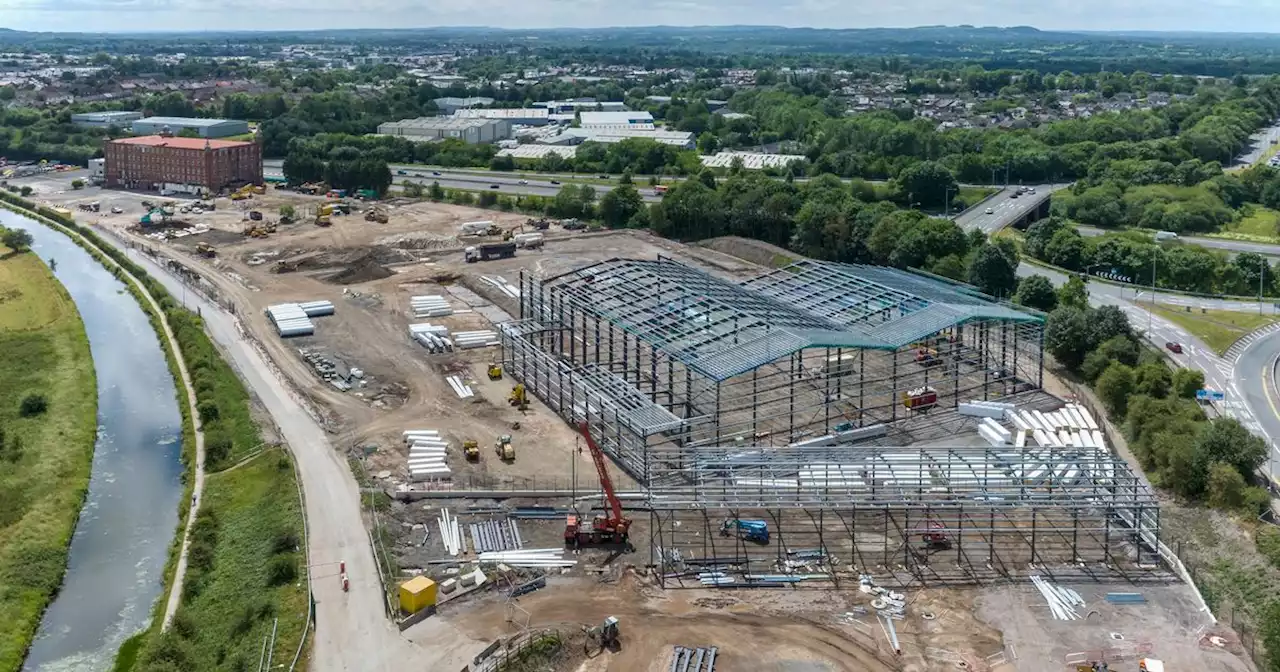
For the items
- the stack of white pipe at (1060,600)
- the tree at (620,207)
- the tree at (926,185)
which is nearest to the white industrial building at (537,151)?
the tree at (620,207)

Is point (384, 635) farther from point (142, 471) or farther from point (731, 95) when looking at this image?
point (731, 95)

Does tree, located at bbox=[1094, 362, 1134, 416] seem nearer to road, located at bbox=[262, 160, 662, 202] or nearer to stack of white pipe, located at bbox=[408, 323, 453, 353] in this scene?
stack of white pipe, located at bbox=[408, 323, 453, 353]

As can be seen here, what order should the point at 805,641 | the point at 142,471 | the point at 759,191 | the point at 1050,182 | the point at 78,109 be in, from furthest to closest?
the point at 78,109 < the point at 1050,182 < the point at 759,191 < the point at 142,471 < the point at 805,641

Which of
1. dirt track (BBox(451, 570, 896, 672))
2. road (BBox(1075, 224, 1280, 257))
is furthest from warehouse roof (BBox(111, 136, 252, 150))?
dirt track (BBox(451, 570, 896, 672))

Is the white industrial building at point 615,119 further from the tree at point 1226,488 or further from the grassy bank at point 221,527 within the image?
the tree at point 1226,488

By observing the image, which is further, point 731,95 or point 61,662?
point 731,95

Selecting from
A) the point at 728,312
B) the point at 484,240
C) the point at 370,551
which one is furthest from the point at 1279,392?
the point at 484,240
